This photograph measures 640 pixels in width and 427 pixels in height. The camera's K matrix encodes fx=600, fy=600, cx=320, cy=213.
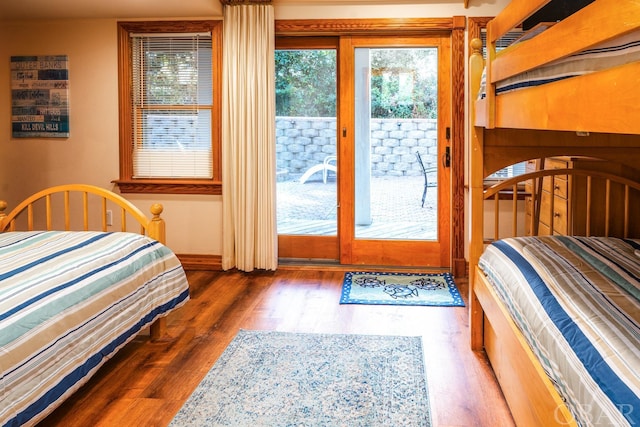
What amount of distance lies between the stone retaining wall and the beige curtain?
29 cm

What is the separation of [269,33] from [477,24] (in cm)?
152

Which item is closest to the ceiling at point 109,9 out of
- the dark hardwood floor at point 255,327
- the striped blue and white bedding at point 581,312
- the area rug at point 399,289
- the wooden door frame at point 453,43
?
the wooden door frame at point 453,43

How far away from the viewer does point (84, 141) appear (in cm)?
477

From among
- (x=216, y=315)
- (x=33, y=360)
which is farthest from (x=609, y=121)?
(x=216, y=315)

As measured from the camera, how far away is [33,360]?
1883 millimetres

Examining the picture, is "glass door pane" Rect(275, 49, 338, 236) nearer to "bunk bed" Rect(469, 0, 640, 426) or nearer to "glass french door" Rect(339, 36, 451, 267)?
"glass french door" Rect(339, 36, 451, 267)

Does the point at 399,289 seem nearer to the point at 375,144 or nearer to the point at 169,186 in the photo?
the point at 375,144

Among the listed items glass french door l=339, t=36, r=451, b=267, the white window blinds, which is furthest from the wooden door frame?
the white window blinds

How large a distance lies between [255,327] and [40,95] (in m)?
2.84

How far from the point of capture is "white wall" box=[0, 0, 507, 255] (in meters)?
4.70

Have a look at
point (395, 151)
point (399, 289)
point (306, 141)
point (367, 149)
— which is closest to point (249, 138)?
point (306, 141)

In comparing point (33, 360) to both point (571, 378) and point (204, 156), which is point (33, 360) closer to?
point (571, 378)

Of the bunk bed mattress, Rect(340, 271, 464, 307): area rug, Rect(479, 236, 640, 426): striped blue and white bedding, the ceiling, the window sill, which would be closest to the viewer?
the bunk bed mattress

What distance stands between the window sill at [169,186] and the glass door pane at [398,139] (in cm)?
114
